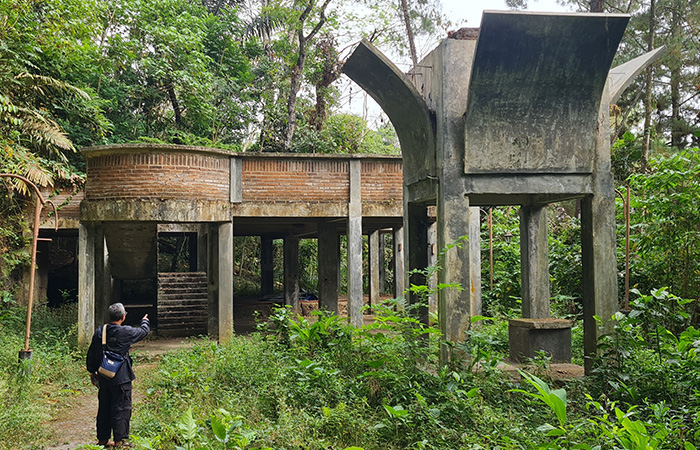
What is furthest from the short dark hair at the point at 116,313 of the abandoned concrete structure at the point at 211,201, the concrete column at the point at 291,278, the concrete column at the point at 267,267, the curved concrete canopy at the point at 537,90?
the concrete column at the point at 267,267

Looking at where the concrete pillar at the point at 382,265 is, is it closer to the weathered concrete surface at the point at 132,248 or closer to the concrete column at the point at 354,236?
the weathered concrete surface at the point at 132,248

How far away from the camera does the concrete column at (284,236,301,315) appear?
55.6ft

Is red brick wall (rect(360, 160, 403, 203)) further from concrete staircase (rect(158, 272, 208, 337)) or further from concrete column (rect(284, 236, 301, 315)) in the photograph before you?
concrete column (rect(284, 236, 301, 315))

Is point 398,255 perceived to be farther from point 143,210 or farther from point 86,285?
point 86,285

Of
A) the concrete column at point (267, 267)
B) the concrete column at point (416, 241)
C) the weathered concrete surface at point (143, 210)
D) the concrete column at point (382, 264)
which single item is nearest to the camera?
the concrete column at point (416, 241)

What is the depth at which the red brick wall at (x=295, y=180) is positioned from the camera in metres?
11.5

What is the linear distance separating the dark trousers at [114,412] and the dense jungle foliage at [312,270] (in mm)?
262

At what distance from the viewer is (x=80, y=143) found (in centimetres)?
1538

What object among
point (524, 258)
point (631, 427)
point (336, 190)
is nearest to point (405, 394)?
point (631, 427)

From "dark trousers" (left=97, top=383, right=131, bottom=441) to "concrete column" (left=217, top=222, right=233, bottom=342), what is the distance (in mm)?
5349

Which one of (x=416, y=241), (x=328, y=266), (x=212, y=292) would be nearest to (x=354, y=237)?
(x=328, y=266)

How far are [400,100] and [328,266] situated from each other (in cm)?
871

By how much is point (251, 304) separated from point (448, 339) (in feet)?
40.5

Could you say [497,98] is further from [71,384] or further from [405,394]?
[71,384]
